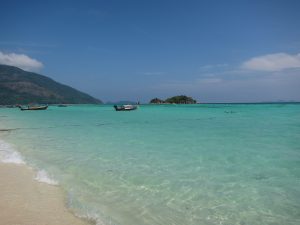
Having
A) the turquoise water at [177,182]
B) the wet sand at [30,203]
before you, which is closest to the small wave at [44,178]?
the turquoise water at [177,182]

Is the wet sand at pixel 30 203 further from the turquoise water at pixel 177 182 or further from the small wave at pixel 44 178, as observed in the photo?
the turquoise water at pixel 177 182

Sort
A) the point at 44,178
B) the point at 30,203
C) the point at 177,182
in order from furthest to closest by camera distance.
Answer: the point at 44,178 < the point at 177,182 < the point at 30,203

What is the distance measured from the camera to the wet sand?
14.0 ft

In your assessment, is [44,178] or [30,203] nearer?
[30,203]

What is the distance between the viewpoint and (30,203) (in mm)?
4973

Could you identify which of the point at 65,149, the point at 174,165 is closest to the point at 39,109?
the point at 65,149

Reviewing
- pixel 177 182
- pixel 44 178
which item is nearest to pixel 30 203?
pixel 44 178

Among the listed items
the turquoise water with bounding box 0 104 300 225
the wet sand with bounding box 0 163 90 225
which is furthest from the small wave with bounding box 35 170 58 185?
the wet sand with bounding box 0 163 90 225

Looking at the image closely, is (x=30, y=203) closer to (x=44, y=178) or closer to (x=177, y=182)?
(x=44, y=178)

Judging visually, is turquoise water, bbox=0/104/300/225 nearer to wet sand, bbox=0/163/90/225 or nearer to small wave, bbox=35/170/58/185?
small wave, bbox=35/170/58/185

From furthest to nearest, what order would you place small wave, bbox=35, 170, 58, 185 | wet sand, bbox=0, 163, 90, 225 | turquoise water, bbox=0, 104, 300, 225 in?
small wave, bbox=35, 170, 58, 185, turquoise water, bbox=0, 104, 300, 225, wet sand, bbox=0, 163, 90, 225

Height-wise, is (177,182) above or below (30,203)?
below

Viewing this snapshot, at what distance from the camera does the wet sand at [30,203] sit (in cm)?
427

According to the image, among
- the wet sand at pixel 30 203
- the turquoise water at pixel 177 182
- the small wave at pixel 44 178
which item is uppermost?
the wet sand at pixel 30 203
